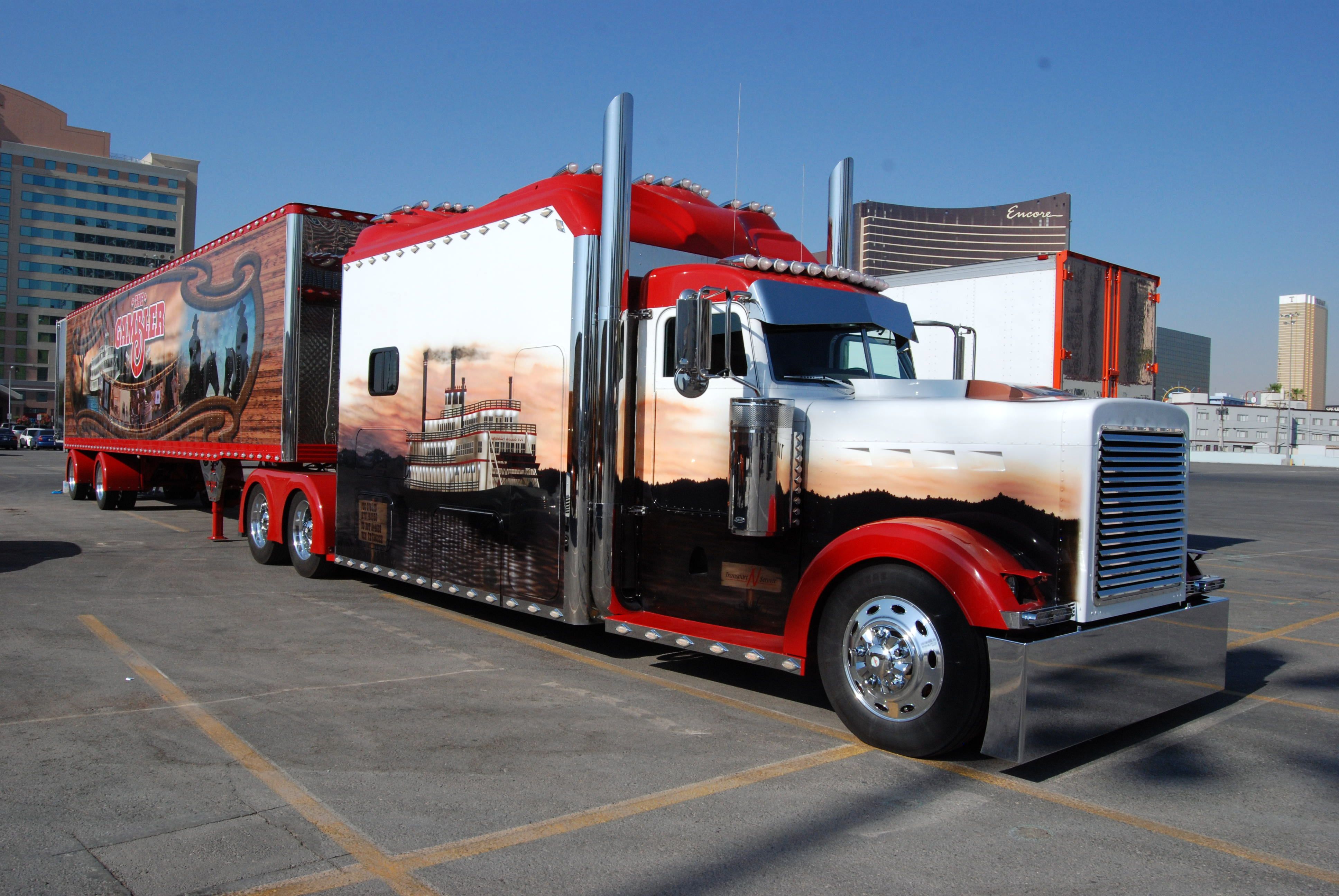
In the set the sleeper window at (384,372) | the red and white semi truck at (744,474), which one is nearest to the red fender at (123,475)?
the red and white semi truck at (744,474)

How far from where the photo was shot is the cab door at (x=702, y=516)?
5.84m

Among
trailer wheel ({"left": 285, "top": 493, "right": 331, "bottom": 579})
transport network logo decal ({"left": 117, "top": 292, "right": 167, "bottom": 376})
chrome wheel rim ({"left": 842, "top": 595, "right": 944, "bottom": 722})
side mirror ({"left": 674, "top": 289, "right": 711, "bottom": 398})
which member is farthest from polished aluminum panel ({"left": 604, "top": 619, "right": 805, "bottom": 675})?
transport network logo decal ({"left": 117, "top": 292, "right": 167, "bottom": 376})

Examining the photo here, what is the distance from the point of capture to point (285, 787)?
4.45 metres

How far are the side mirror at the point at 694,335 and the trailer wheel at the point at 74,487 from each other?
61.3 feet

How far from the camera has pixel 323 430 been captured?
36.1 feet

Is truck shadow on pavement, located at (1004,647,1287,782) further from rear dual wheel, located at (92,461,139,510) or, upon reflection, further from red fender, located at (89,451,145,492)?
rear dual wheel, located at (92,461,139,510)

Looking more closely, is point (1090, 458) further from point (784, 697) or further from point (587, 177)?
point (587, 177)

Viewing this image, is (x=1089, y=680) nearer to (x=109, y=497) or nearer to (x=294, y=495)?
(x=294, y=495)

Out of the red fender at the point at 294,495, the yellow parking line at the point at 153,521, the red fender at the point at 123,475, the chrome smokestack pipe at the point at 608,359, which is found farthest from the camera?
the red fender at the point at 123,475

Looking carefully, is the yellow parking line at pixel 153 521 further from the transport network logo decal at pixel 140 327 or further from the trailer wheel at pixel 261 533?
the trailer wheel at pixel 261 533

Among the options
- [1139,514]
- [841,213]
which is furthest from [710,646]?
[841,213]

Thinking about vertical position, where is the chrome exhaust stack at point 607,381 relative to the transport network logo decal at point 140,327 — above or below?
below

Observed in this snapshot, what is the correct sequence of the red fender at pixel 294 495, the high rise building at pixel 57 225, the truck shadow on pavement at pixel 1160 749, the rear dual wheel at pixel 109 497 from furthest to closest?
the high rise building at pixel 57 225, the rear dual wheel at pixel 109 497, the red fender at pixel 294 495, the truck shadow on pavement at pixel 1160 749

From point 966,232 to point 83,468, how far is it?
9449 cm
